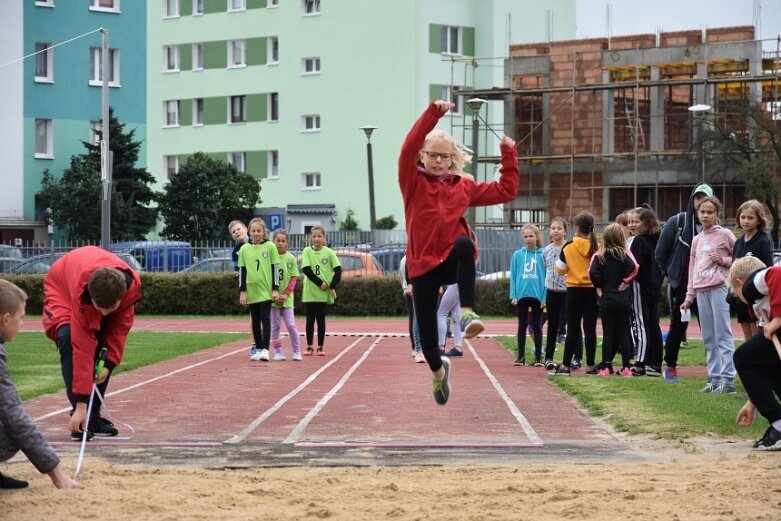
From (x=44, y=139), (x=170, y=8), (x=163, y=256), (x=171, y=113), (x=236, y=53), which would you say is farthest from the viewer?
Result: (x=171, y=113)

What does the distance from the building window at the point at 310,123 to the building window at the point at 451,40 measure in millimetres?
6976

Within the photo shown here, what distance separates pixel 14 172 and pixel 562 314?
126 ft

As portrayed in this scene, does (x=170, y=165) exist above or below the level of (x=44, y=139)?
below

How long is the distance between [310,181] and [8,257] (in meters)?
26.0

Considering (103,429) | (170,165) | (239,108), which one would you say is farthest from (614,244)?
(170,165)

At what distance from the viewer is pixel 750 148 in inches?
1651

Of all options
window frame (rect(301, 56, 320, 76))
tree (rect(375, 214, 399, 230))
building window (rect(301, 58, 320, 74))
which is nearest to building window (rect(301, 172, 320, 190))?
window frame (rect(301, 56, 320, 76))

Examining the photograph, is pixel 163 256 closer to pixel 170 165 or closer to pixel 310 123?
pixel 310 123

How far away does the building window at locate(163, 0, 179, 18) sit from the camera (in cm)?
6166

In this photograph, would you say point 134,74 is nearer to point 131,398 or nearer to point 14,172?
point 14,172

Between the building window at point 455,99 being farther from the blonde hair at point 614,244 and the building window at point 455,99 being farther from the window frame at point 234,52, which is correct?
the blonde hair at point 614,244

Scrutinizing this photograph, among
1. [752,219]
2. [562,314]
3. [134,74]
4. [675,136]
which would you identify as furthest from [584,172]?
[752,219]

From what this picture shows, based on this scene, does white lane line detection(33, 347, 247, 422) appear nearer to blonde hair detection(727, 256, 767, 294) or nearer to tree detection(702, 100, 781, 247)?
blonde hair detection(727, 256, 767, 294)

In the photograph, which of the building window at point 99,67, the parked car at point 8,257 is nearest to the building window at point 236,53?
the building window at point 99,67
